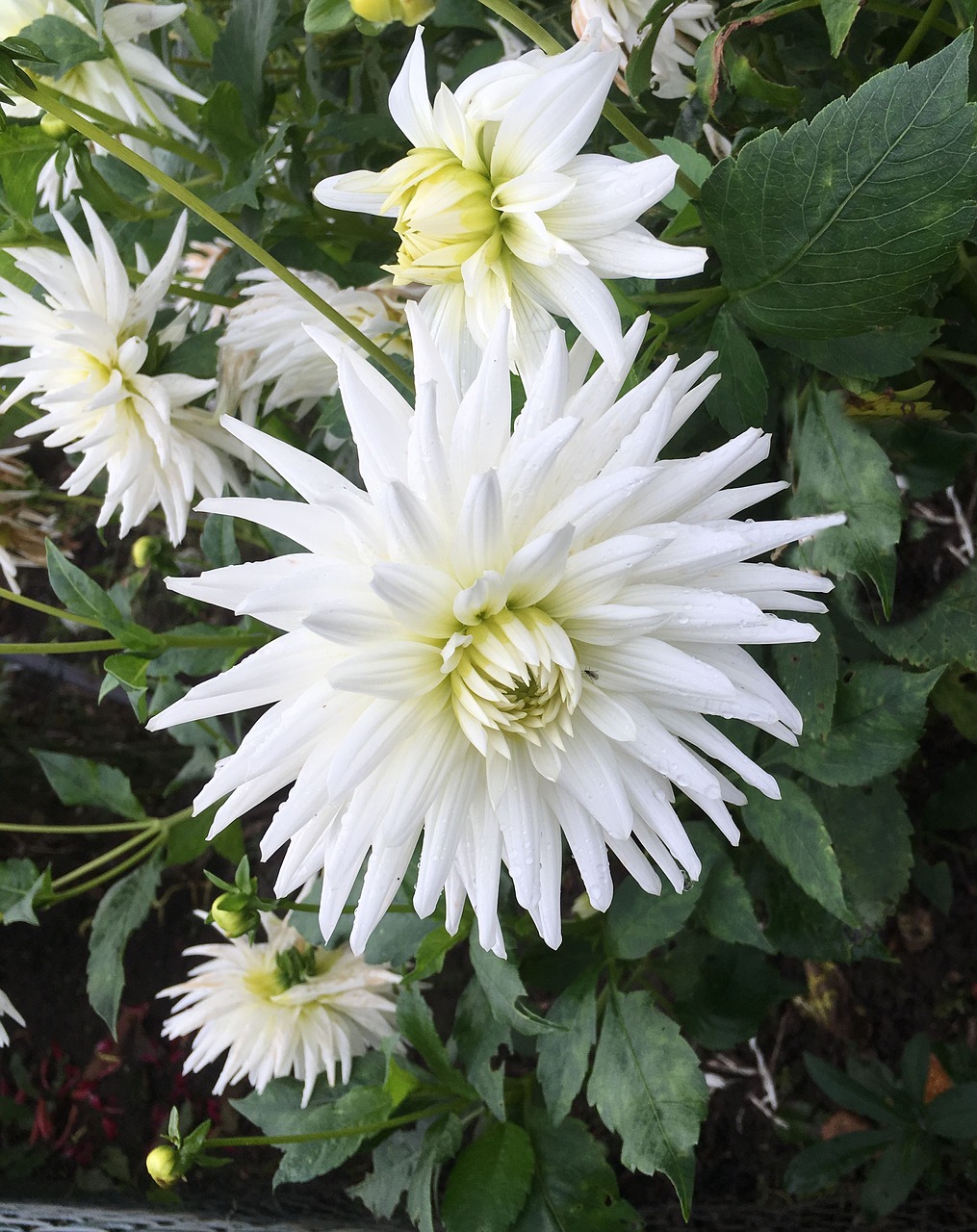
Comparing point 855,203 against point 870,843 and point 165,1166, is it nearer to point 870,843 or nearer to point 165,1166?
point 870,843

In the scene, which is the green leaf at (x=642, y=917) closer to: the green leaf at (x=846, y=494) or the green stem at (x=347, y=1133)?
the green stem at (x=347, y=1133)

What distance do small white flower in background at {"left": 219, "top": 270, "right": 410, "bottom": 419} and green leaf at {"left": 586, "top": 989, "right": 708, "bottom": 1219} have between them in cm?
72

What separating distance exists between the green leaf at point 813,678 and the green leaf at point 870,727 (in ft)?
0.12

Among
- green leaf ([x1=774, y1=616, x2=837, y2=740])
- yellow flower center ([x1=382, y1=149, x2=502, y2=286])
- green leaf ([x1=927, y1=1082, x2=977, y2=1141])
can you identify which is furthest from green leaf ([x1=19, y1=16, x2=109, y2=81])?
green leaf ([x1=927, y1=1082, x2=977, y2=1141])

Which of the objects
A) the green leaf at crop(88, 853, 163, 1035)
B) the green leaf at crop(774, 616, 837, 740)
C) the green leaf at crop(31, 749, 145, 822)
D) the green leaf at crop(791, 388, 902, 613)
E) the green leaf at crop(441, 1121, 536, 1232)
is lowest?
the green leaf at crop(441, 1121, 536, 1232)

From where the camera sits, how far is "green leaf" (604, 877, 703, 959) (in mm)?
992

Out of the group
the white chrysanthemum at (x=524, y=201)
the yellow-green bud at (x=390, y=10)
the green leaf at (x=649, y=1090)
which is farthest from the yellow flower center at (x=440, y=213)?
the green leaf at (x=649, y=1090)

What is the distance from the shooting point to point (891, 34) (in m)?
0.95

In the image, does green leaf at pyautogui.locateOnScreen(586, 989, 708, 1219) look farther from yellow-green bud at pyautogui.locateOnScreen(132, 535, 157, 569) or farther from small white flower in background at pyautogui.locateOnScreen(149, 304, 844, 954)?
yellow-green bud at pyautogui.locateOnScreen(132, 535, 157, 569)

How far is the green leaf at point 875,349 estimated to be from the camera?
77 cm

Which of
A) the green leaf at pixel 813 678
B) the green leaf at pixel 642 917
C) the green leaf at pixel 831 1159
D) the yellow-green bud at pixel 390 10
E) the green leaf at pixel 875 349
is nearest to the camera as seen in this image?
the yellow-green bud at pixel 390 10

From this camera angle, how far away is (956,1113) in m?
1.30

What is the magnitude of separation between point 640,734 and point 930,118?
0.42m

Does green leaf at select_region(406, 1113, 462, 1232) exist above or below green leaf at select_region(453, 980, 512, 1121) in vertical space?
below
